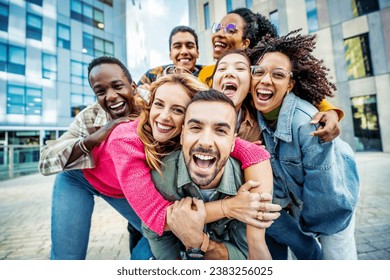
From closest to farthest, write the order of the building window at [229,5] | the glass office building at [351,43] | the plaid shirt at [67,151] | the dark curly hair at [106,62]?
the plaid shirt at [67,151] < the dark curly hair at [106,62] < the glass office building at [351,43] < the building window at [229,5]

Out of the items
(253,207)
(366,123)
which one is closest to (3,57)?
(253,207)

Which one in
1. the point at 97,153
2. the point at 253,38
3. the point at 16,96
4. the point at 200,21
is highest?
the point at 200,21

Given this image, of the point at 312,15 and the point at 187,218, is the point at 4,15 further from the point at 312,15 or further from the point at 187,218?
the point at 312,15

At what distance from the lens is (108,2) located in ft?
5.48

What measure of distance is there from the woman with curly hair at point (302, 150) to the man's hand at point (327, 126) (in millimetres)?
31

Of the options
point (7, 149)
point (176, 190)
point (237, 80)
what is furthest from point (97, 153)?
point (7, 149)

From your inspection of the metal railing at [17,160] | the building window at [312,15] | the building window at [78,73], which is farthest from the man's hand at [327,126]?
the metal railing at [17,160]

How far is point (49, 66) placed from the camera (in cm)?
176

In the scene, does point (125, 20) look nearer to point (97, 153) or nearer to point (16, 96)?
point (16, 96)

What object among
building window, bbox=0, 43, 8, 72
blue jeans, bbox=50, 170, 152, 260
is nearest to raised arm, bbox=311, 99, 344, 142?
blue jeans, bbox=50, 170, 152, 260

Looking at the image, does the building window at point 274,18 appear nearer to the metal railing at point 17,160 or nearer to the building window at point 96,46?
the building window at point 96,46

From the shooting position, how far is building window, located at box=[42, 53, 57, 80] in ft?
5.63

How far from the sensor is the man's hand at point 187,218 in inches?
37.4

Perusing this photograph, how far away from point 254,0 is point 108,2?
3.59 ft
